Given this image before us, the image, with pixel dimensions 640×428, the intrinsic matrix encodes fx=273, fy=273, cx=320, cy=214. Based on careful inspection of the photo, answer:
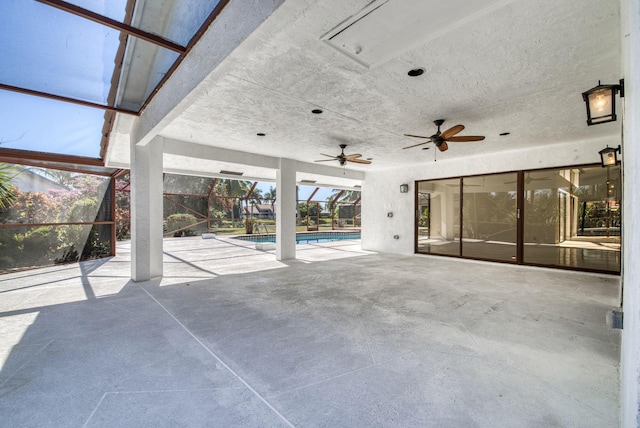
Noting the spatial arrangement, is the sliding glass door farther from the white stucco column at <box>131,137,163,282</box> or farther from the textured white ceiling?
the white stucco column at <box>131,137,163,282</box>

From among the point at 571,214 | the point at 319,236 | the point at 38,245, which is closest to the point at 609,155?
the point at 571,214

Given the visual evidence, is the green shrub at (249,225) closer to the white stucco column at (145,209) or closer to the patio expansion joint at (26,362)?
the white stucco column at (145,209)

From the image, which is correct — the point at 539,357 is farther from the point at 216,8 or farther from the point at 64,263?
the point at 64,263

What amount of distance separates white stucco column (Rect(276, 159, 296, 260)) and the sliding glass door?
3643 millimetres

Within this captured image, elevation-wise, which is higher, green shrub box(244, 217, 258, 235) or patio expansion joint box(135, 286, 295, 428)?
green shrub box(244, 217, 258, 235)

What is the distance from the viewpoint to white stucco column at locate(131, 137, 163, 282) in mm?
4660

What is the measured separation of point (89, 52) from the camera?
282cm

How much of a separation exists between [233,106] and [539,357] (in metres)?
4.34

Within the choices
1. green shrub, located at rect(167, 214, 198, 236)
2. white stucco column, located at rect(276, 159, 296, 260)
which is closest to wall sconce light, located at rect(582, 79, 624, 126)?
white stucco column, located at rect(276, 159, 296, 260)

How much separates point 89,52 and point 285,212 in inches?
190

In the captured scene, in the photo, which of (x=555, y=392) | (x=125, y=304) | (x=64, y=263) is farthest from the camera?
(x=64, y=263)

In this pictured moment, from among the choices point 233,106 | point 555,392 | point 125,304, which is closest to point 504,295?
point 555,392

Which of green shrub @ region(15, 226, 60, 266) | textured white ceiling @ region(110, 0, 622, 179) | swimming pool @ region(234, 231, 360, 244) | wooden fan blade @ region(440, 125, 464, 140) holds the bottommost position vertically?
swimming pool @ region(234, 231, 360, 244)

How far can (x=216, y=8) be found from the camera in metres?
2.19
